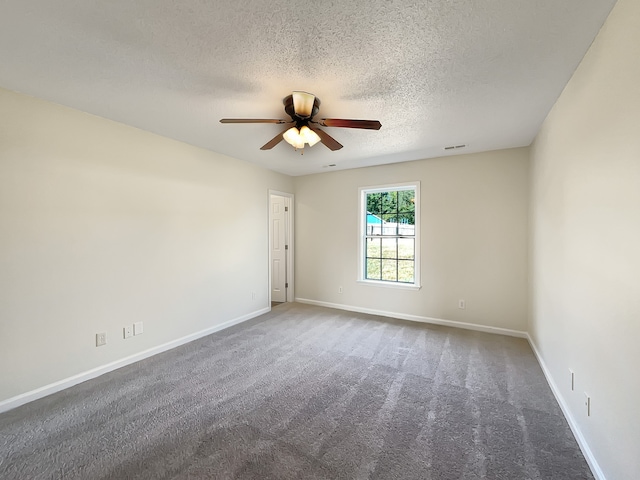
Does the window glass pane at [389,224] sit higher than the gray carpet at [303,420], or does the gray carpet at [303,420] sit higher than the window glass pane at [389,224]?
the window glass pane at [389,224]

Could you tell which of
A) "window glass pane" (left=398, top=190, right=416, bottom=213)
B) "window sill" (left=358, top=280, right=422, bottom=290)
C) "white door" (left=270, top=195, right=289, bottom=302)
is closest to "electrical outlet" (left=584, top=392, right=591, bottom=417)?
"window sill" (left=358, top=280, right=422, bottom=290)

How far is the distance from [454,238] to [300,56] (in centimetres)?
329

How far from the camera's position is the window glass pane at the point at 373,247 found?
184 inches

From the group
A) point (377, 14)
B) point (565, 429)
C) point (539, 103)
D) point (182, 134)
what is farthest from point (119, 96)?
point (565, 429)

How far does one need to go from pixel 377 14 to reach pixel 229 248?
3.37 metres

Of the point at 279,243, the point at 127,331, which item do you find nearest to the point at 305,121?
the point at 127,331

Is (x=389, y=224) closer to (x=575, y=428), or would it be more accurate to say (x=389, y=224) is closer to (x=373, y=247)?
(x=373, y=247)

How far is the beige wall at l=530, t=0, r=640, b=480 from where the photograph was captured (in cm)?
120

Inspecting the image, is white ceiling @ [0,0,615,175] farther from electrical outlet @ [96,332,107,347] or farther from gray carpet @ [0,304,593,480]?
gray carpet @ [0,304,593,480]

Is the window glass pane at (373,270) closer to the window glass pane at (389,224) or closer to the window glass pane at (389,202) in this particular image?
the window glass pane at (389,224)

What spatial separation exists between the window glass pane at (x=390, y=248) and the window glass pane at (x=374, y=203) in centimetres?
52

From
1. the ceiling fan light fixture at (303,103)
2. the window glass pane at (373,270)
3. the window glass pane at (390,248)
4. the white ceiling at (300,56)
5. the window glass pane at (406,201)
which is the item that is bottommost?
the window glass pane at (373,270)

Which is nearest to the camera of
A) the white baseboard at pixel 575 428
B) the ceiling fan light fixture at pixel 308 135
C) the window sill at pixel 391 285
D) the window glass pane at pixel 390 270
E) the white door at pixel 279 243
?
the white baseboard at pixel 575 428

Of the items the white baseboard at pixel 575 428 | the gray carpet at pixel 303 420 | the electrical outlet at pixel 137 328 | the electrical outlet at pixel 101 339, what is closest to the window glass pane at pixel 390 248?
the gray carpet at pixel 303 420
